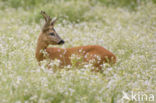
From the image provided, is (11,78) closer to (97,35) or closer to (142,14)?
(97,35)

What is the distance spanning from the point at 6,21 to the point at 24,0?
4.20 m

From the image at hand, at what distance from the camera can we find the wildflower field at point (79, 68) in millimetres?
4664

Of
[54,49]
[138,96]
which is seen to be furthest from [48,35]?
[138,96]

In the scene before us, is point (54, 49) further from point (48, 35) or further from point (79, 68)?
point (79, 68)

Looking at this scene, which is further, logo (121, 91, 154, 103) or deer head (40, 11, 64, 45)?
deer head (40, 11, 64, 45)

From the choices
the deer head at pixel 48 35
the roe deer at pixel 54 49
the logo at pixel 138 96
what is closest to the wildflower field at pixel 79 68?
the logo at pixel 138 96

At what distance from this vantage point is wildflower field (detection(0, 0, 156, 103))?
466 centimetres

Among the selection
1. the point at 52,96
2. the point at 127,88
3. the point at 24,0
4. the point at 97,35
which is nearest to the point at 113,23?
the point at 97,35

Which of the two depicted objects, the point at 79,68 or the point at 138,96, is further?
the point at 79,68

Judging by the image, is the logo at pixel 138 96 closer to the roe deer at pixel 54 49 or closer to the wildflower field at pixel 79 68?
the wildflower field at pixel 79 68

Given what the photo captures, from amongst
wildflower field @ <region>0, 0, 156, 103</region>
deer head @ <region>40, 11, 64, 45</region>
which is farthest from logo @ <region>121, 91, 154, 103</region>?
deer head @ <region>40, 11, 64, 45</region>

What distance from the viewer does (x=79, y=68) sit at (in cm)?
630

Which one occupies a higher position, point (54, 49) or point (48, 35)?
point (48, 35)

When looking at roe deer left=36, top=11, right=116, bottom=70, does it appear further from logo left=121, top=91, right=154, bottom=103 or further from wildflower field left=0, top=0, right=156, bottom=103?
logo left=121, top=91, right=154, bottom=103
